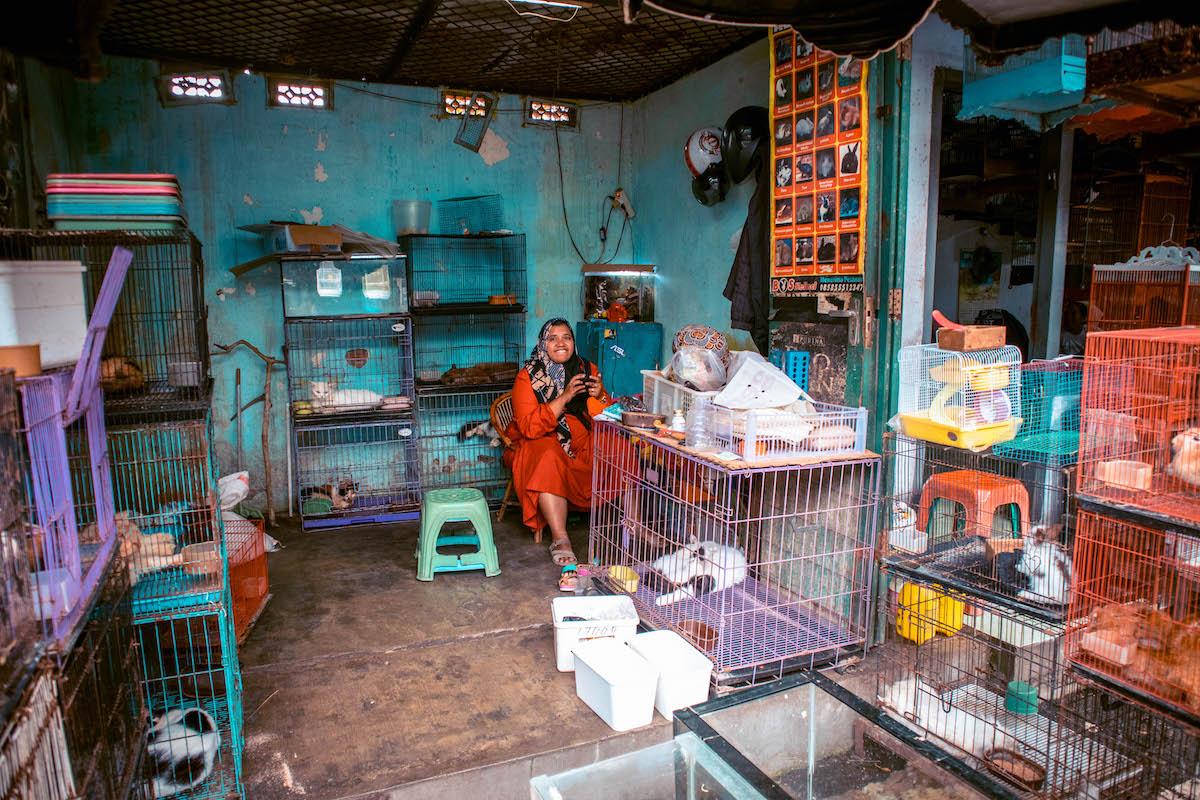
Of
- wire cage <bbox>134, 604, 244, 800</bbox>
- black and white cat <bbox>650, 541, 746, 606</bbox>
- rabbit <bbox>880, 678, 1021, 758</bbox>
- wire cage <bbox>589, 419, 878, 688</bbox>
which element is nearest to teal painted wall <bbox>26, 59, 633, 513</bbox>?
wire cage <bbox>589, 419, 878, 688</bbox>

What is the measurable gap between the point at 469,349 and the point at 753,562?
3.38 metres

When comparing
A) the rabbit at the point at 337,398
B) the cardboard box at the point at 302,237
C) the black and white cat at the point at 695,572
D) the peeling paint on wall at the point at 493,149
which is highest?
the peeling paint on wall at the point at 493,149

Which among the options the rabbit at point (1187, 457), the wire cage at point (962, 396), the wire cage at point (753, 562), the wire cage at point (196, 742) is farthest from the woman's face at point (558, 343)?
the rabbit at point (1187, 457)

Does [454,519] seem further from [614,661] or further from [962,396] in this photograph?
[962,396]

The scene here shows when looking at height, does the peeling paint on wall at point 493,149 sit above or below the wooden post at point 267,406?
above

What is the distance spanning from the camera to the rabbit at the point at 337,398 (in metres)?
5.80

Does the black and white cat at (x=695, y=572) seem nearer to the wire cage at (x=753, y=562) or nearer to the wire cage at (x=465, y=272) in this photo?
the wire cage at (x=753, y=562)

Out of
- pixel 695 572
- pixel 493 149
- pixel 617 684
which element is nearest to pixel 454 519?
pixel 695 572

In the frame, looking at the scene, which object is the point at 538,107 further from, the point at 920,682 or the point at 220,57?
the point at 920,682

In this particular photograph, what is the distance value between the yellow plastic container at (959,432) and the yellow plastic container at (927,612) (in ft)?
2.54

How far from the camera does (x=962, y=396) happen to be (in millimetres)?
2861

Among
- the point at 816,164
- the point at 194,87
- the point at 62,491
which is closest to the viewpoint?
the point at 62,491

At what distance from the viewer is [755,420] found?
11.0 feet

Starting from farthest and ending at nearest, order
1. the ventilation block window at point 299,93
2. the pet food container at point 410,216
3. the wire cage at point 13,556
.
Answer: the pet food container at point 410,216
the ventilation block window at point 299,93
the wire cage at point 13,556
